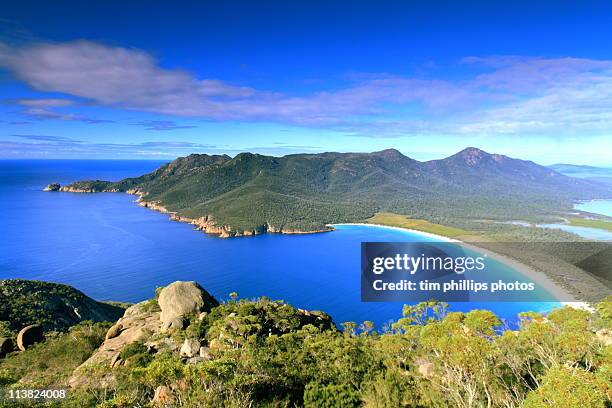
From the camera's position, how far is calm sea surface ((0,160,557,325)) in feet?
205

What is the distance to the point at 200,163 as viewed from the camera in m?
191

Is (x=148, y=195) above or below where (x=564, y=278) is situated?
above

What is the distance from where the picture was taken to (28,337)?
23312 millimetres

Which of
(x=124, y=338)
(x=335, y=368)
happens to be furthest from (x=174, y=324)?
(x=335, y=368)

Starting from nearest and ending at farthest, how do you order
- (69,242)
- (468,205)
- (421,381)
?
(421,381), (69,242), (468,205)

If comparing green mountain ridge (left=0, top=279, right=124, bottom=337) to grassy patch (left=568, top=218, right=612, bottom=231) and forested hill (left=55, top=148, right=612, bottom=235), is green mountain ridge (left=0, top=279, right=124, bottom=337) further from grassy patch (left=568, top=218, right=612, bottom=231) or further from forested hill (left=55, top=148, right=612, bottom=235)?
grassy patch (left=568, top=218, right=612, bottom=231)

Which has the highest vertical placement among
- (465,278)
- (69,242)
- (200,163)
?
(200,163)

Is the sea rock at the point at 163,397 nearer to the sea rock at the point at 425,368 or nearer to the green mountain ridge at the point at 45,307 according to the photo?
the sea rock at the point at 425,368

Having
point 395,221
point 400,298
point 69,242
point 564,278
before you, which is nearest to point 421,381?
point 400,298

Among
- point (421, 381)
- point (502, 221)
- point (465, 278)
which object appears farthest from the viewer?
point (502, 221)

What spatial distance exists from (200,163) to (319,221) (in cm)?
9291

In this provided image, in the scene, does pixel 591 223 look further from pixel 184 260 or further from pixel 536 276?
pixel 184 260

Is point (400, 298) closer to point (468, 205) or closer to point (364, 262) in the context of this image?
point (364, 262)

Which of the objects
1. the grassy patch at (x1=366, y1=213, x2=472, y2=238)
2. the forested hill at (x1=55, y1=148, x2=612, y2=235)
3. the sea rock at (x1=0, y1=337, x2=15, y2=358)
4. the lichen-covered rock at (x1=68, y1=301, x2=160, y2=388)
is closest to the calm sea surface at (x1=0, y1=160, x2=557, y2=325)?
the grassy patch at (x1=366, y1=213, x2=472, y2=238)
